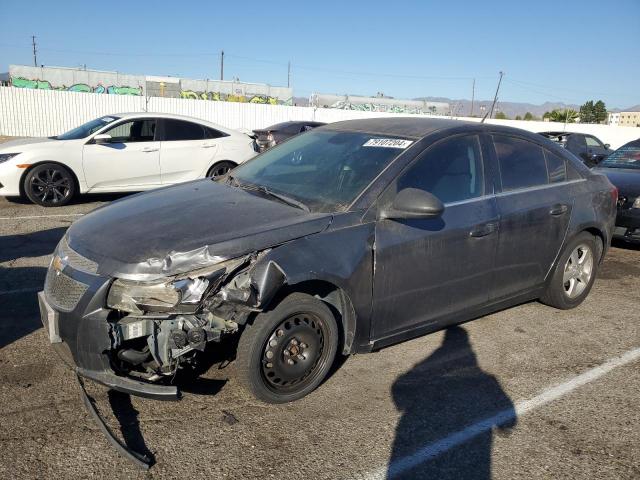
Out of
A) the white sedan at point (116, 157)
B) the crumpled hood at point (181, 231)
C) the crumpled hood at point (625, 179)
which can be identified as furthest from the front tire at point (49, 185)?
the crumpled hood at point (625, 179)

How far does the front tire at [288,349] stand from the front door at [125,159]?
6.89 meters

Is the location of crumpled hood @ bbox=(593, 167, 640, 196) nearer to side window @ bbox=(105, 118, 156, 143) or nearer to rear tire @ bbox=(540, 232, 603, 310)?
rear tire @ bbox=(540, 232, 603, 310)

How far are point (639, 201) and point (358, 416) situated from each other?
17.7ft

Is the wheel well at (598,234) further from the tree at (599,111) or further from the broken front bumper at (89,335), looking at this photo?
the tree at (599,111)

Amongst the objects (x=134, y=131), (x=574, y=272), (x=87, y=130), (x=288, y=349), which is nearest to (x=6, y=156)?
(x=87, y=130)

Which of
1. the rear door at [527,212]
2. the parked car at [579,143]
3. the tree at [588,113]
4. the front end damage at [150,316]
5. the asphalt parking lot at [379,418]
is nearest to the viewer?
the asphalt parking lot at [379,418]

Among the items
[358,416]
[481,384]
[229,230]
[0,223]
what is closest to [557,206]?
[481,384]

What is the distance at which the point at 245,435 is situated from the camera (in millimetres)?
2932

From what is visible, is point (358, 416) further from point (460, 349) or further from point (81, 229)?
point (81, 229)

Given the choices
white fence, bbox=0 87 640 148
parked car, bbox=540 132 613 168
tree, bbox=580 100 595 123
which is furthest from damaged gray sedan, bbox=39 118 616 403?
tree, bbox=580 100 595 123

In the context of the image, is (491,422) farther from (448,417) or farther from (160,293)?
(160,293)

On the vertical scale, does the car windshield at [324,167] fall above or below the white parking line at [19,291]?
above

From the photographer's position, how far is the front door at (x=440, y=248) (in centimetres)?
344

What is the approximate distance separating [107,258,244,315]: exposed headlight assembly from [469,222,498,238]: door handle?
1.92 metres
